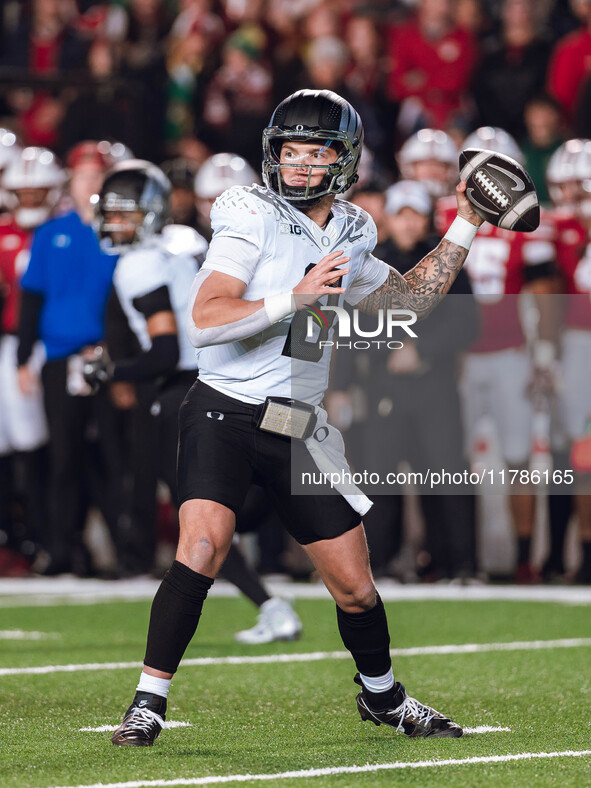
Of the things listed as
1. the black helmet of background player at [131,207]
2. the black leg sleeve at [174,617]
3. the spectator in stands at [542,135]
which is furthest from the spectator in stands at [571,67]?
the black leg sleeve at [174,617]

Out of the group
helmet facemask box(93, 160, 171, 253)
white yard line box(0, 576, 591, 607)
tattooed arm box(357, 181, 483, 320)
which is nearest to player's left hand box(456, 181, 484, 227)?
tattooed arm box(357, 181, 483, 320)

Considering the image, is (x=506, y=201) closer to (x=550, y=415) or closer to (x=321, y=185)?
(x=321, y=185)

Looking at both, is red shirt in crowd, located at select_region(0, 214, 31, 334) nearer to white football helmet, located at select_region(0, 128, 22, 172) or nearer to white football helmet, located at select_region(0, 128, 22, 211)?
white football helmet, located at select_region(0, 128, 22, 211)

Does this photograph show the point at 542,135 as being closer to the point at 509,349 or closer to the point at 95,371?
the point at 509,349

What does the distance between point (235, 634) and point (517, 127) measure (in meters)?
5.64

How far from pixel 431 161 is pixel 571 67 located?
6.55ft

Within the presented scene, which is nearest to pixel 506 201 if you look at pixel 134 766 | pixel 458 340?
pixel 134 766

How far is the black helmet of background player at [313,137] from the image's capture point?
4.48m

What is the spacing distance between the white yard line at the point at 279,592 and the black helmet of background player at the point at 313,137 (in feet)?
13.6

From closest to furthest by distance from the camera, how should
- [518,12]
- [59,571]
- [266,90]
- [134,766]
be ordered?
1. [134,766]
2. [59,571]
3. [518,12]
4. [266,90]

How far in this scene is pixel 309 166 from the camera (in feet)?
14.6

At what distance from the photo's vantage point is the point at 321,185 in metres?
4.49

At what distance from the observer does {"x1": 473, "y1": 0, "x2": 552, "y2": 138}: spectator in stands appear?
11.2m

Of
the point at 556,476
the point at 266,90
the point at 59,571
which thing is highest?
the point at 266,90
